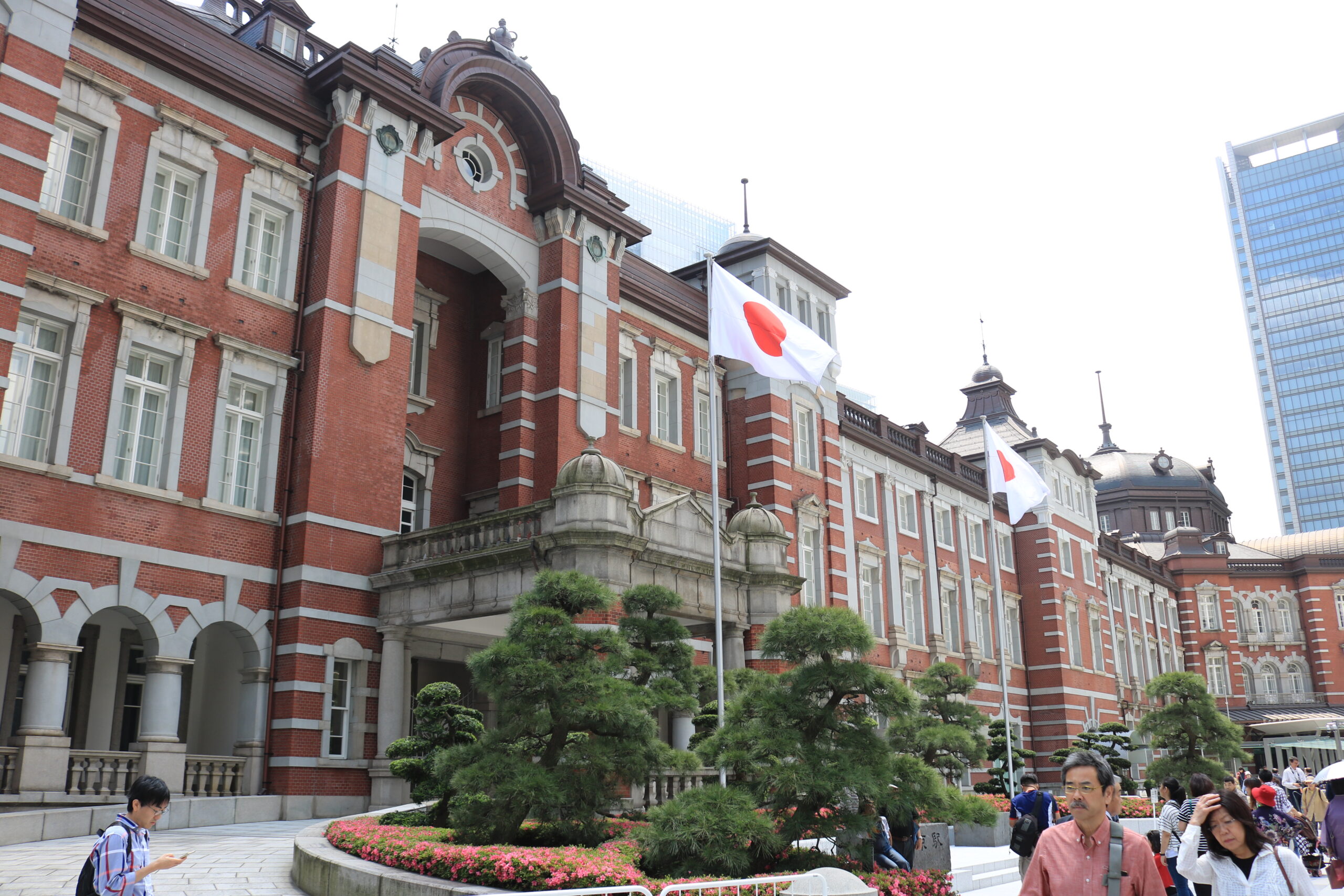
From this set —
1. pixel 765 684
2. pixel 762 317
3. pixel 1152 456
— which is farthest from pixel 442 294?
pixel 1152 456

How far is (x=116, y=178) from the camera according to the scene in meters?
18.0

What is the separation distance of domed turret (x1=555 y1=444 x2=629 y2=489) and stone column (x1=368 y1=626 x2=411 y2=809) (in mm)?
4667

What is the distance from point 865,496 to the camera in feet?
119

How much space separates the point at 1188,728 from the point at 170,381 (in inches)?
984

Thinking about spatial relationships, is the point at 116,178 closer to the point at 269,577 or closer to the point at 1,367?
the point at 1,367

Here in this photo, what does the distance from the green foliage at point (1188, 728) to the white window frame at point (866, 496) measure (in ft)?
34.0

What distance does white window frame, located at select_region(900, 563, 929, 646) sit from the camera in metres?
36.9

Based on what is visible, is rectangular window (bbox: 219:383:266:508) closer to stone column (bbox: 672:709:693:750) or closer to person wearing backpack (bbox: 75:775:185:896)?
stone column (bbox: 672:709:693:750)

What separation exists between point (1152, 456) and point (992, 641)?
3615cm

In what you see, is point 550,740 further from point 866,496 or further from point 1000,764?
point 866,496

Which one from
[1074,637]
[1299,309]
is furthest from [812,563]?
[1299,309]

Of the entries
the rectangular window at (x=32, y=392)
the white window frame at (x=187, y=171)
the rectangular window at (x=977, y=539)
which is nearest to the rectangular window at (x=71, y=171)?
the white window frame at (x=187, y=171)

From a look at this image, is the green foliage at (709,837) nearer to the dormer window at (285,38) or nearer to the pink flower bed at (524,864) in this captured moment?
the pink flower bed at (524,864)

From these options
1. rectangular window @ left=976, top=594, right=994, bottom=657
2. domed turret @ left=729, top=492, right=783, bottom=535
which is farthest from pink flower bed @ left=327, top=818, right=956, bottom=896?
rectangular window @ left=976, top=594, right=994, bottom=657
